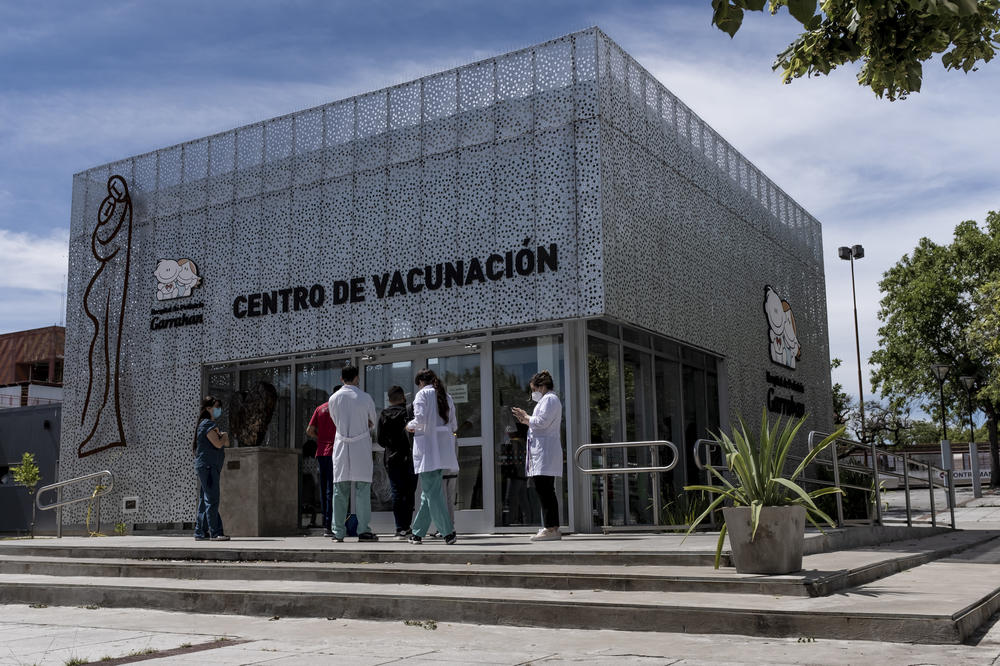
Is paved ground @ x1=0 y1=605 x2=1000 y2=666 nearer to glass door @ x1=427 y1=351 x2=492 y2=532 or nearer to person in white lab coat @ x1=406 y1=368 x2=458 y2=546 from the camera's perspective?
person in white lab coat @ x1=406 y1=368 x2=458 y2=546

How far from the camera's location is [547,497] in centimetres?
983

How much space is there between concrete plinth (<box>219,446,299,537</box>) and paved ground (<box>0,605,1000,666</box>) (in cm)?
545

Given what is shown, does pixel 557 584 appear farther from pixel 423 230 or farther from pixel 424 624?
pixel 423 230

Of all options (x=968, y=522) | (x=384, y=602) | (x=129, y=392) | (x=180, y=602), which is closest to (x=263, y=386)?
(x=129, y=392)

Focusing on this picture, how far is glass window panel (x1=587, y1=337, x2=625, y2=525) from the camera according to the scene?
12.0m

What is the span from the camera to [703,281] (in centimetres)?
1470

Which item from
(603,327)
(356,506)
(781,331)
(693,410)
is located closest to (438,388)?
(356,506)

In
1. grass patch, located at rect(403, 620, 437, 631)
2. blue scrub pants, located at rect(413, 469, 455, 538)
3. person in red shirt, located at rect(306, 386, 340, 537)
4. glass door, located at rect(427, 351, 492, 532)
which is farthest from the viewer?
glass door, located at rect(427, 351, 492, 532)

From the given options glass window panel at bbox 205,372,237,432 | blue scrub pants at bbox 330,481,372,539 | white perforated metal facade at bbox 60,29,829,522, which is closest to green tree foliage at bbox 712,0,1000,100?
white perforated metal facade at bbox 60,29,829,522

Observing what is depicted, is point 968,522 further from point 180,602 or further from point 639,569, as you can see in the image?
point 180,602

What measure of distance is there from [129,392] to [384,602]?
10.7 metres

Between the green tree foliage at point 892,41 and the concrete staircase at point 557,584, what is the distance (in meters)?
3.11

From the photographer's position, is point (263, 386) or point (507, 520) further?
point (263, 386)

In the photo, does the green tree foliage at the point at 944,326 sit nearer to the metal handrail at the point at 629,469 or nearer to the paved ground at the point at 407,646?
the metal handrail at the point at 629,469
